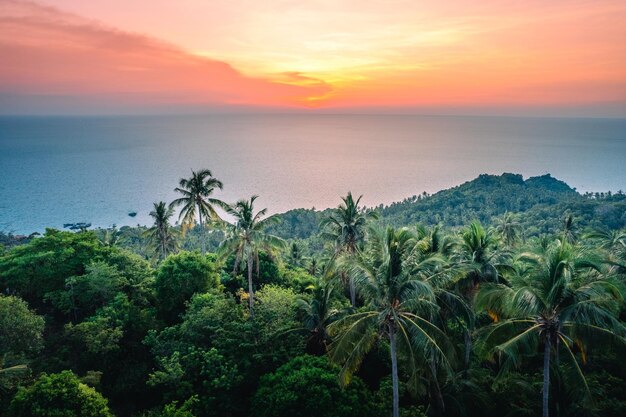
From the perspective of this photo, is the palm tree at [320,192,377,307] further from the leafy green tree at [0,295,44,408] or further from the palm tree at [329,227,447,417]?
the leafy green tree at [0,295,44,408]

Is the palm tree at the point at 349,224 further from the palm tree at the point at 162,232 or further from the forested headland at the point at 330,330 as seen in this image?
the palm tree at the point at 162,232

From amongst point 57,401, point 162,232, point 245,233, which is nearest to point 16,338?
point 57,401

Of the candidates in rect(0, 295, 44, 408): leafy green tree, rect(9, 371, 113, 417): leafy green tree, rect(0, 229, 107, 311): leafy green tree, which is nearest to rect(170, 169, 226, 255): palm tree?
rect(0, 229, 107, 311): leafy green tree

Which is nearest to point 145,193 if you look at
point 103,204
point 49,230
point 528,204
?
point 103,204

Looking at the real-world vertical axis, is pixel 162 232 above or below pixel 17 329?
above

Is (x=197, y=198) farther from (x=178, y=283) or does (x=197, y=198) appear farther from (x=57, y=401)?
(x=57, y=401)

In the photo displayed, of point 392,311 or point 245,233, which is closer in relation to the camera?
point 392,311

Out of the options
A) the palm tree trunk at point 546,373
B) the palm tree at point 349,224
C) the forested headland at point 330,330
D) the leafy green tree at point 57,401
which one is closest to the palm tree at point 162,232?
the forested headland at point 330,330
